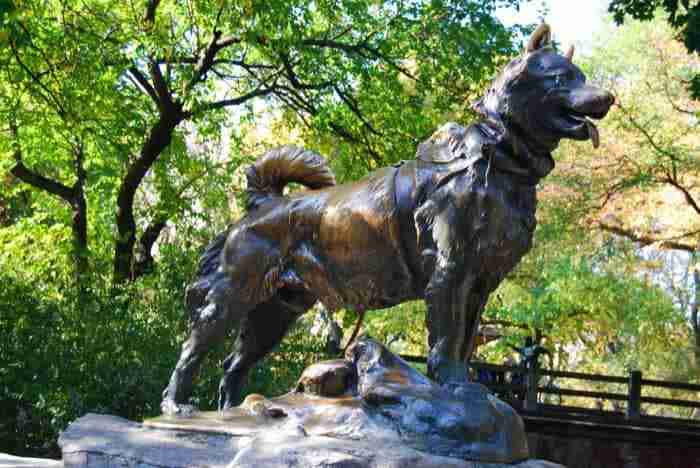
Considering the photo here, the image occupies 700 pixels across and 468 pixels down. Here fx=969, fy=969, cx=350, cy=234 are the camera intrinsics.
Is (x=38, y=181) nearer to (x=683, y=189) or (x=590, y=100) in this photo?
(x=683, y=189)

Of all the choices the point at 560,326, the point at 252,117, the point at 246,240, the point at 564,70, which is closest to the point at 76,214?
the point at 252,117

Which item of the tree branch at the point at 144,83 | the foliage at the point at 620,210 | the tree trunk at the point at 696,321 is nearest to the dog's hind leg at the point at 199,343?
the tree branch at the point at 144,83

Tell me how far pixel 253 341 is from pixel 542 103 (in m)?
2.05

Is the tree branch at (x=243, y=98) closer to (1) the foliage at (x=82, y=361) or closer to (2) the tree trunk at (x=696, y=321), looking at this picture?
(1) the foliage at (x=82, y=361)

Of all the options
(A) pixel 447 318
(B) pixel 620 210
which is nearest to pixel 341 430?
(A) pixel 447 318

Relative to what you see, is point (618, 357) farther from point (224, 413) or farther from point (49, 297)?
point (224, 413)

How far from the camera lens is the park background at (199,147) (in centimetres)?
968

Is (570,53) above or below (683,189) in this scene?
below

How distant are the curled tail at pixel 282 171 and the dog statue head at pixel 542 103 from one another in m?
1.21

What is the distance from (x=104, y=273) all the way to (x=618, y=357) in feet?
67.6

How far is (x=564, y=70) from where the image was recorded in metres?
4.34

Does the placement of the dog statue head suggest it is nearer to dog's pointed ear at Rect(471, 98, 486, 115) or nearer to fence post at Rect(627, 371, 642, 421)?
dog's pointed ear at Rect(471, 98, 486, 115)

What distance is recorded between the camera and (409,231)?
185 inches

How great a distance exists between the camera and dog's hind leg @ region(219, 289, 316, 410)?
208 inches
